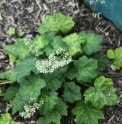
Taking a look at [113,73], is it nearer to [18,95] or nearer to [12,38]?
[18,95]

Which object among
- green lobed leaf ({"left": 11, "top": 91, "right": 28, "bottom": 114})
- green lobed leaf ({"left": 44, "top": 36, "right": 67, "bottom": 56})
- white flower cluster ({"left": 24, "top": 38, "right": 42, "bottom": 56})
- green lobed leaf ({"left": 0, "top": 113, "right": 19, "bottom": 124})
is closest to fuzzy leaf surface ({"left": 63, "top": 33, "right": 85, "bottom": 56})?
green lobed leaf ({"left": 44, "top": 36, "right": 67, "bottom": 56})

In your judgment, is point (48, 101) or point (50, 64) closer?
point (50, 64)

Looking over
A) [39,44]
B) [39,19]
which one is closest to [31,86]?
[39,44]

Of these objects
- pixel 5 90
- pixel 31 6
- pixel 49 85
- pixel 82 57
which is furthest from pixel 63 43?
pixel 31 6

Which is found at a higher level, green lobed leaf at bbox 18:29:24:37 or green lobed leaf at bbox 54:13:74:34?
green lobed leaf at bbox 54:13:74:34

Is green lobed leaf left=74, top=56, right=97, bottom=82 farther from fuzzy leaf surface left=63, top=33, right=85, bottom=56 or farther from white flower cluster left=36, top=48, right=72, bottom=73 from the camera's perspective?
white flower cluster left=36, top=48, right=72, bottom=73

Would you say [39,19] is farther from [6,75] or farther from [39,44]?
[6,75]

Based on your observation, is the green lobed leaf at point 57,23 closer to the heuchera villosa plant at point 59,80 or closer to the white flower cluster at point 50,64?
the heuchera villosa plant at point 59,80

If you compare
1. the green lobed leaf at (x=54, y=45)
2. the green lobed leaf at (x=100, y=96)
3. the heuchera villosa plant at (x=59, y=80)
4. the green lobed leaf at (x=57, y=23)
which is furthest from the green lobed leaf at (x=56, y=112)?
the green lobed leaf at (x=57, y=23)
